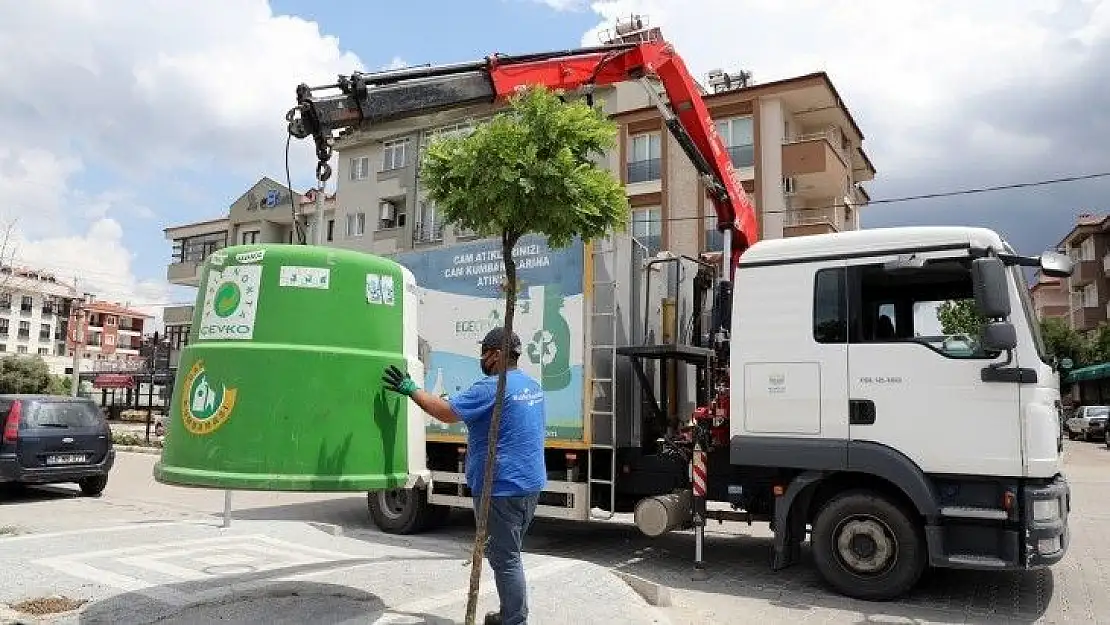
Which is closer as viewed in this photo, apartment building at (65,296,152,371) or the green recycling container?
the green recycling container

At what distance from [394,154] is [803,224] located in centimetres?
1893

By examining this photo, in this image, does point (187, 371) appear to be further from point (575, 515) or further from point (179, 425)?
point (575, 515)

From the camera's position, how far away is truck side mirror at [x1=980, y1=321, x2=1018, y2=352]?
597cm

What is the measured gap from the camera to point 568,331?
8.42m

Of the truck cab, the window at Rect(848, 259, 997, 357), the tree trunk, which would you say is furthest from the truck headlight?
the tree trunk

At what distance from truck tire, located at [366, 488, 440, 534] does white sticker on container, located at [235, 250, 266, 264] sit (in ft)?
17.2

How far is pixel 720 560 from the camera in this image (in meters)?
8.48

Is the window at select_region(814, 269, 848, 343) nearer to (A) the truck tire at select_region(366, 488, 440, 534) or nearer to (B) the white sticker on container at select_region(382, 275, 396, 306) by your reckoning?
(B) the white sticker on container at select_region(382, 275, 396, 306)

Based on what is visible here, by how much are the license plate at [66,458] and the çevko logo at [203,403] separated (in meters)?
9.92

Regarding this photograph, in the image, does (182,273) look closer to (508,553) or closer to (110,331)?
(508,553)

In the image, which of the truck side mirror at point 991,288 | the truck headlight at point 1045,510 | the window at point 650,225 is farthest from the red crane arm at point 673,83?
the window at point 650,225

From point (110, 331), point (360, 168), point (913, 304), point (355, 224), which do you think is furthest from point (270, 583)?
point (110, 331)

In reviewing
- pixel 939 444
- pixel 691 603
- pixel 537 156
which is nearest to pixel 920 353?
pixel 939 444

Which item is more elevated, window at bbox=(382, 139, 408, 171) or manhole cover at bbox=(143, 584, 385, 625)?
window at bbox=(382, 139, 408, 171)
